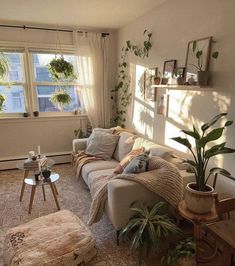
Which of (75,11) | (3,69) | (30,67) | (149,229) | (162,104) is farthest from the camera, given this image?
(30,67)

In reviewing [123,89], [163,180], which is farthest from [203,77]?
[123,89]

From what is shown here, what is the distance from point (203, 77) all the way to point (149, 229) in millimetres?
1398

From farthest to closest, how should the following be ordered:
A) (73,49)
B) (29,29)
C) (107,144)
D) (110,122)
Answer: (110,122) < (73,49) < (29,29) < (107,144)

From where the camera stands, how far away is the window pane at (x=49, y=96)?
4.08 metres

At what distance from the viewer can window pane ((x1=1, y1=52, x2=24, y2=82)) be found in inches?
149

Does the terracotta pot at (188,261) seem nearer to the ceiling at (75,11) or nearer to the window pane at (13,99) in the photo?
the ceiling at (75,11)

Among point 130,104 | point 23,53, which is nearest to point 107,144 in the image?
point 130,104

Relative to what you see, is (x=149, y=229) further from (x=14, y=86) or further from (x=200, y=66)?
(x=14, y=86)

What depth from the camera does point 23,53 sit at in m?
3.81

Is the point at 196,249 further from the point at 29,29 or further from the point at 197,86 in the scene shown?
the point at 29,29

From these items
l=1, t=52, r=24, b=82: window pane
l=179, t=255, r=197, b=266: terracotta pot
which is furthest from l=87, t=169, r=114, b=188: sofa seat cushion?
l=1, t=52, r=24, b=82: window pane

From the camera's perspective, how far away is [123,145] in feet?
10.5

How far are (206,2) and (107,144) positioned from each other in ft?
6.86

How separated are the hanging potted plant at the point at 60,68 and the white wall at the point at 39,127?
14.3 inches
